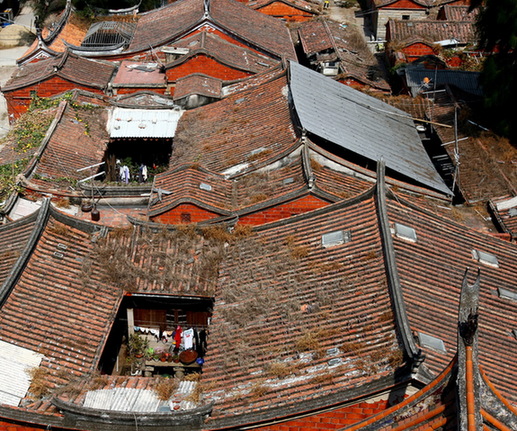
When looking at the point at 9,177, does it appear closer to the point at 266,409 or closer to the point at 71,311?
the point at 71,311

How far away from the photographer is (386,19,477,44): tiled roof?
5334cm

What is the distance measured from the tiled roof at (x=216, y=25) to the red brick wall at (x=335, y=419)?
30.9 metres

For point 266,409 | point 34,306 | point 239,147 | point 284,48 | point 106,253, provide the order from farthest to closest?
point 284,48 → point 239,147 → point 106,253 → point 34,306 → point 266,409

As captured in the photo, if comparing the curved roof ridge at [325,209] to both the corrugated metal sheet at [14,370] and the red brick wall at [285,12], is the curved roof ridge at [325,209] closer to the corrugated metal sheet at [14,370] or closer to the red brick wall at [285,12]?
the corrugated metal sheet at [14,370]

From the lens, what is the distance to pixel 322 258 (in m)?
23.5

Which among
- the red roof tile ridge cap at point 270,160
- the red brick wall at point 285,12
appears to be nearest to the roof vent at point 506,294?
the red roof tile ridge cap at point 270,160

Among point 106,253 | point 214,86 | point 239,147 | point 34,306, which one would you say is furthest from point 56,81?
point 34,306

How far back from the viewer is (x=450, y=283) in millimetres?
22516

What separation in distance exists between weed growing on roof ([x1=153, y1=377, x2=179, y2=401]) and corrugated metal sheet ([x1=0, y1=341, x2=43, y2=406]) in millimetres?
4132

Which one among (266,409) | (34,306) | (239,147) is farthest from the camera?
(239,147)

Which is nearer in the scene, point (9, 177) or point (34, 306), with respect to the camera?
point (34, 306)

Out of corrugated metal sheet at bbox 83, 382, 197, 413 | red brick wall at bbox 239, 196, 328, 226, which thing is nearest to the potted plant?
corrugated metal sheet at bbox 83, 382, 197, 413

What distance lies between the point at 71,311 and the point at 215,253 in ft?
19.3

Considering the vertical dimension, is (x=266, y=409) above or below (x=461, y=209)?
above
